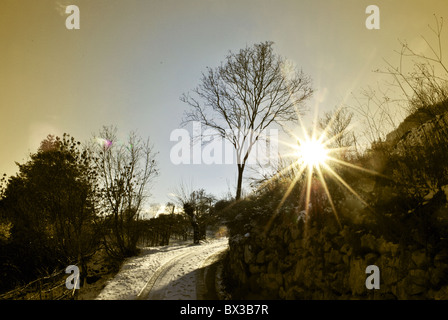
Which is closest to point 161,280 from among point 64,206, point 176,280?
point 176,280

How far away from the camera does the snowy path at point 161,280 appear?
7102mm

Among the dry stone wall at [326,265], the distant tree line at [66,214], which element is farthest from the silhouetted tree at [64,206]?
the dry stone wall at [326,265]

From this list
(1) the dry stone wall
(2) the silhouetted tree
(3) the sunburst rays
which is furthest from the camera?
(2) the silhouetted tree

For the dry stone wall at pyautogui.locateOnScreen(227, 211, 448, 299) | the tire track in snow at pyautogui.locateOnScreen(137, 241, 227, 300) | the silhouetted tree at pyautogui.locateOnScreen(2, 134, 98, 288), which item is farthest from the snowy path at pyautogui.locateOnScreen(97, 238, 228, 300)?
the silhouetted tree at pyautogui.locateOnScreen(2, 134, 98, 288)

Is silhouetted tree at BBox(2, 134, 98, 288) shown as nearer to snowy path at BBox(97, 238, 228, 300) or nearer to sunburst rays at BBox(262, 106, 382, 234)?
snowy path at BBox(97, 238, 228, 300)

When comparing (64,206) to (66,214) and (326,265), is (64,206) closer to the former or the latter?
(66,214)

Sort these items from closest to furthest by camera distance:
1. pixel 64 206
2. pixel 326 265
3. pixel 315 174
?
pixel 326 265 → pixel 315 174 → pixel 64 206

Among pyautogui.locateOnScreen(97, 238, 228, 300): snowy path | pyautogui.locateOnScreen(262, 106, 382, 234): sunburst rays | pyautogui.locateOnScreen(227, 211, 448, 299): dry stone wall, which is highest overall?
pyautogui.locateOnScreen(262, 106, 382, 234): sunburst rays

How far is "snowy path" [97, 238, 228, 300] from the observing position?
7102 millimetres

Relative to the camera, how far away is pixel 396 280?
3537mm

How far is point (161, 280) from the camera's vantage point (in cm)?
845

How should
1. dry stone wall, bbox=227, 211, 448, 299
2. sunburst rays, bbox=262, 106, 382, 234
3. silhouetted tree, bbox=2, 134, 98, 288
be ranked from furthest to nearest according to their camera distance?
silhouetted tree, bbox=2, 134, 98, 288 → sunburst rays, bbox=262, 106, 382, 234 → dry stone wall, bbox=227, 211, 448, 299
